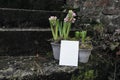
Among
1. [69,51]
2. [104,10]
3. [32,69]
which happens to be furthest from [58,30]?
[104,10]

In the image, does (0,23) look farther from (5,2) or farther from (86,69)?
(86,69)

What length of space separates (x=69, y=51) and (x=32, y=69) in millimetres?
407

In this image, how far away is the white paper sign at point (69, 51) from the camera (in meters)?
2.05

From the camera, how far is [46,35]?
2350mm

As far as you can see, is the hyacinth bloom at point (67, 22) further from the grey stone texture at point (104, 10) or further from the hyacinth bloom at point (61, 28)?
the grey stone texture at point (104, 10)

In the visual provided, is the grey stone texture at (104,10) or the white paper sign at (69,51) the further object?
the grey stone texture at (104,10)

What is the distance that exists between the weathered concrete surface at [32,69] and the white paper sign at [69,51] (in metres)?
0.08

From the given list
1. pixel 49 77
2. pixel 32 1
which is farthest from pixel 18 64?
pixel 32 1

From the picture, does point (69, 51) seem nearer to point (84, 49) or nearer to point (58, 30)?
point (84, 49)

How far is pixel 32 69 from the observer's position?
1980 millimetres

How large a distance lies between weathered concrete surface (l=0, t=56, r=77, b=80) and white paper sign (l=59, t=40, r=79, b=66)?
0.27ft

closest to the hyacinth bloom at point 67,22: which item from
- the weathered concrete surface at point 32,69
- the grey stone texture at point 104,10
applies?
the weathered concrete surface at point 32,69

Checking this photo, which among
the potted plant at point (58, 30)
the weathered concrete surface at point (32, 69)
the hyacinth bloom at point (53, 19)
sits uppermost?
the hyacinth bloom at point (53, 19)

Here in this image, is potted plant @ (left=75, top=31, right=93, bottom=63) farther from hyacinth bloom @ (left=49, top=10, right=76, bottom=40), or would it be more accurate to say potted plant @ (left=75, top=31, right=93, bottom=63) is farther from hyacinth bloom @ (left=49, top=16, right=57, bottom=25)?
hyacinth bloom @ (left=49, top=16, right=57, bottom=25)
